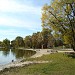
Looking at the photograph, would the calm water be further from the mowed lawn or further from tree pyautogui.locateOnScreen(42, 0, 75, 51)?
the mowed lawn

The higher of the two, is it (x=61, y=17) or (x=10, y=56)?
(x=61, y=17)

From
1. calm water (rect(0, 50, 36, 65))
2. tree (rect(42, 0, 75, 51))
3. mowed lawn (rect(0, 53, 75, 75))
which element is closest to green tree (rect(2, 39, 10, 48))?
calm water (rect(0, 50, 36, 65))

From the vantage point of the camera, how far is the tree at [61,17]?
39941 millimetres

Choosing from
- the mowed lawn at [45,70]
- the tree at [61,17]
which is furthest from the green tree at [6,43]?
the mowed lawn at [45,70]

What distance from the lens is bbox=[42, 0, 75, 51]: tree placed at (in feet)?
131

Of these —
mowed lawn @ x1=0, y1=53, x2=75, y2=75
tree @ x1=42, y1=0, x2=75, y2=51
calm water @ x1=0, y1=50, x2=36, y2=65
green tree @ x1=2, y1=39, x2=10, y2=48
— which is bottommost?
mowed lawn @ x1=0, y1=53, x2=75, y2=75

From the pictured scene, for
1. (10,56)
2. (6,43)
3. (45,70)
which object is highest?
(6,43)

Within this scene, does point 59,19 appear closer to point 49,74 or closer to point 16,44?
point 49,74

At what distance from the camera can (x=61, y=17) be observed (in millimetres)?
40531

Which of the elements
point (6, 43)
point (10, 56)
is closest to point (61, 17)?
point (10, 56)

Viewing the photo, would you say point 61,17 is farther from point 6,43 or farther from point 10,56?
point 6,43

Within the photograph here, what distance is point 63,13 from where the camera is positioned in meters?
40.6

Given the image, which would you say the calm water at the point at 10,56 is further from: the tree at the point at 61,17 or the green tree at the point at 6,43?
the green tree at the point at 6,43

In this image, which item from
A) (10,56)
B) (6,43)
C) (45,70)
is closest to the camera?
(45,70)
